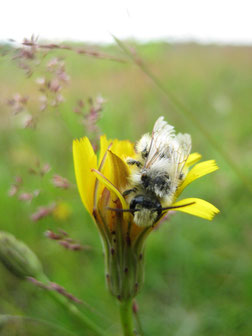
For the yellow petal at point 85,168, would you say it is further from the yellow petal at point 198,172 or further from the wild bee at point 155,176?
the yellow petal at point 198,172

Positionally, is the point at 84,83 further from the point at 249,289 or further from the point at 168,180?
the point at 168,180

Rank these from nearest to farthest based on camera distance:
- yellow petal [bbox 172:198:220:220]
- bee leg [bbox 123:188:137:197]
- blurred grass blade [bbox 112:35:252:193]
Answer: yellow petal [bbox 172:198:220:220] < bee leg [bbox 123:188:137:197] < blurred grass blade [bbox 112:35:252:193]

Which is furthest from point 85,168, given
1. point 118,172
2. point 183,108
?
point 183,108

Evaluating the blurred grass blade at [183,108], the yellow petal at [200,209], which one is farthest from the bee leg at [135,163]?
the blurred grass blade at [183,108]

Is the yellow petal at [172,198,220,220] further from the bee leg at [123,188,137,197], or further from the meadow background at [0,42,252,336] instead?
the meadow background at [0,42,252,336]

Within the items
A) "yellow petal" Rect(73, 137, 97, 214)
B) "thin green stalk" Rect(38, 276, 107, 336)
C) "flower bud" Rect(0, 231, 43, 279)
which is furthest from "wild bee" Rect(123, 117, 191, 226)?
"flower bud" Rect(0, 231, 43, 279)

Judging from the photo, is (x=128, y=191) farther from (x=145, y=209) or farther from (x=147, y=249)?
(x=147, y=249)

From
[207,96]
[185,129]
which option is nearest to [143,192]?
[185,129]
